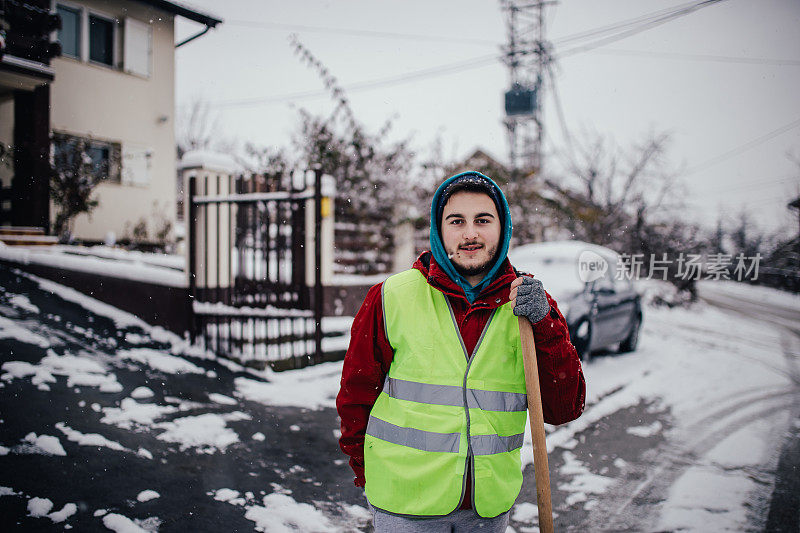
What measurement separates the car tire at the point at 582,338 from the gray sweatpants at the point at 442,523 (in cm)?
532

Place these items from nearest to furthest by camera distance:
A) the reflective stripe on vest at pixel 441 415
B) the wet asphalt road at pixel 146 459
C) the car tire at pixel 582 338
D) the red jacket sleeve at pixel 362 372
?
the reflective stripe on vest at pixel 441 415
the red jacket sleeve at pixel 362 372
the wet asphalt road at pixel 146 459
the car tire at pixel 582 338

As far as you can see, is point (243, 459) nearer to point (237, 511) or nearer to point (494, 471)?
point (237, 511)

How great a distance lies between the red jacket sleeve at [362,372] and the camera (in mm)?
1753

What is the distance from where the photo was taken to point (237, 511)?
298 centimetres

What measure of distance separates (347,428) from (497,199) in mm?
1012

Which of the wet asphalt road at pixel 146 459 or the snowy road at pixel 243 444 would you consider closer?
the wet asphalt road at pixel 146 459

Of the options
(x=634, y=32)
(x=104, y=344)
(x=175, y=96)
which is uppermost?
(x=634, y=32)

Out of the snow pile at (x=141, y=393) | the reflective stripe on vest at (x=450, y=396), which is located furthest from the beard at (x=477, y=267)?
the snow pile at (x=141, y=393)

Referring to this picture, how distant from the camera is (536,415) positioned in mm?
1725

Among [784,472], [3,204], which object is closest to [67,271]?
[3,204]

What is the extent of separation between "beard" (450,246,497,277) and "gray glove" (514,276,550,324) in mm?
175

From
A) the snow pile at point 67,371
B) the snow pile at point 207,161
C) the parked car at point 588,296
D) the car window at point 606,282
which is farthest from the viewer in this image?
the car window at point 606,282

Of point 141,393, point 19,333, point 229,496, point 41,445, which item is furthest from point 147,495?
point 19,333

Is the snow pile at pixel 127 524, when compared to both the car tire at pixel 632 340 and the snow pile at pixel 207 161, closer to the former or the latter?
the snow pile at pixel 207 161
